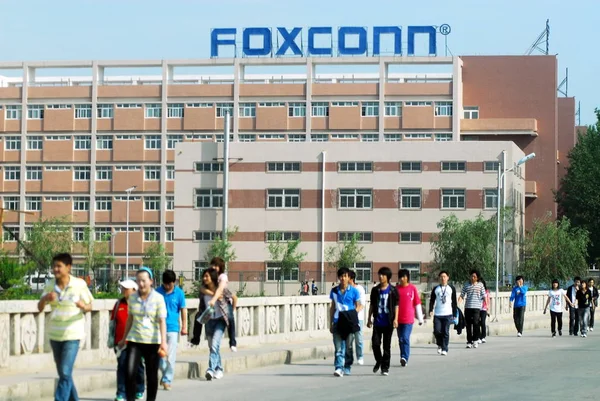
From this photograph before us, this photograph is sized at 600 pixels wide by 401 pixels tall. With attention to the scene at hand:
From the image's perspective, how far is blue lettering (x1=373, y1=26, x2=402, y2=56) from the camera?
93.9 meters

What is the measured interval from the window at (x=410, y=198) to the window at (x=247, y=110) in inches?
814

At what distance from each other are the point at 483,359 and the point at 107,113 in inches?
3077

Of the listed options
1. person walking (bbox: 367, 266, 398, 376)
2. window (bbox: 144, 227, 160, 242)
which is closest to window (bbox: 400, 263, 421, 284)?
window (bbox: 144, 227, 160, 242)

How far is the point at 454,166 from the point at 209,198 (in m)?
16.8

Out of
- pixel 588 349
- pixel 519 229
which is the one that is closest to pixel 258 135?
pixel 519 229

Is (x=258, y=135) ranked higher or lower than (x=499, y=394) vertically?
higher

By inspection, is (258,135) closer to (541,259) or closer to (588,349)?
(541,259)

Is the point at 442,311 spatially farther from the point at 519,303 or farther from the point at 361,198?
the point at 361,198

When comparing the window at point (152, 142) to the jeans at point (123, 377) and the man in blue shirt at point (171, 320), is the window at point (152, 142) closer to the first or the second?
the man in blue shirt at point (171, 320)

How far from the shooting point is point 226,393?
15.6m

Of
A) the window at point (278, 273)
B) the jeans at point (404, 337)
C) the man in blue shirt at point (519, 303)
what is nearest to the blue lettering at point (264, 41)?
the window at point (278, 273)

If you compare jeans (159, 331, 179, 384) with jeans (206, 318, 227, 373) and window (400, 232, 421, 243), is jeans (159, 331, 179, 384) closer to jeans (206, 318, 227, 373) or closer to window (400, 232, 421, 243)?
jeans (206, 318, 227, 373)

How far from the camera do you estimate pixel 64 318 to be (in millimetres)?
12062

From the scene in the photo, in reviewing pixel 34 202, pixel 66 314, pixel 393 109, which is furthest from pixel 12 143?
pixel 66 314
